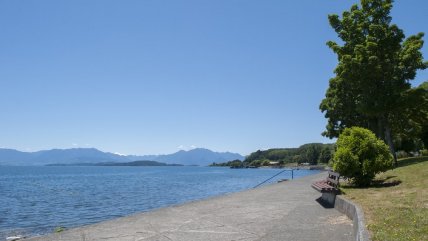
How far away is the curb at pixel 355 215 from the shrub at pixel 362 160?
4385 mm

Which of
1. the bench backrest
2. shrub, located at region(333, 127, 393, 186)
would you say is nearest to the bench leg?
the bench backrest

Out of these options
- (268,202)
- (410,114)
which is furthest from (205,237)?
(410,114)

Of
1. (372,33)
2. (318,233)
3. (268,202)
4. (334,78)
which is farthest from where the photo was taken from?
(334,78)

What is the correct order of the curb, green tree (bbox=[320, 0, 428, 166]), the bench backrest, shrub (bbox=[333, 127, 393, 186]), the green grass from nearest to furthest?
the green grass, the curb, the bench backrest, shrub (bbox=[333, 127, 393, 186]), green tree (bbox=[320, 0, 428, 166])

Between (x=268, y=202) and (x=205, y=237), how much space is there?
22.1ft

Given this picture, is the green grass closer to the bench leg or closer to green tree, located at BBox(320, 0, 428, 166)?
the bench leg

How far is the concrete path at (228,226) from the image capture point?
877 centimetres

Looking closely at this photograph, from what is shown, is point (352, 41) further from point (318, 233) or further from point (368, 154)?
point (318, 233)

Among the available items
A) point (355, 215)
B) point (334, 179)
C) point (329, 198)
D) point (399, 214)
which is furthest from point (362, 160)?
point (399, 214)

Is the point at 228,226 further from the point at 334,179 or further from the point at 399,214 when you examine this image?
the point at 334,179

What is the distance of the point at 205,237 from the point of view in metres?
8.83

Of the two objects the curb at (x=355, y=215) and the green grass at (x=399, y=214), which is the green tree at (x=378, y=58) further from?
the curb at (x=355, y=215)

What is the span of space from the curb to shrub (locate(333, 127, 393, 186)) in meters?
4.39

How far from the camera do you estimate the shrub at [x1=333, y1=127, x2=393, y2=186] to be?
53.6 feet
